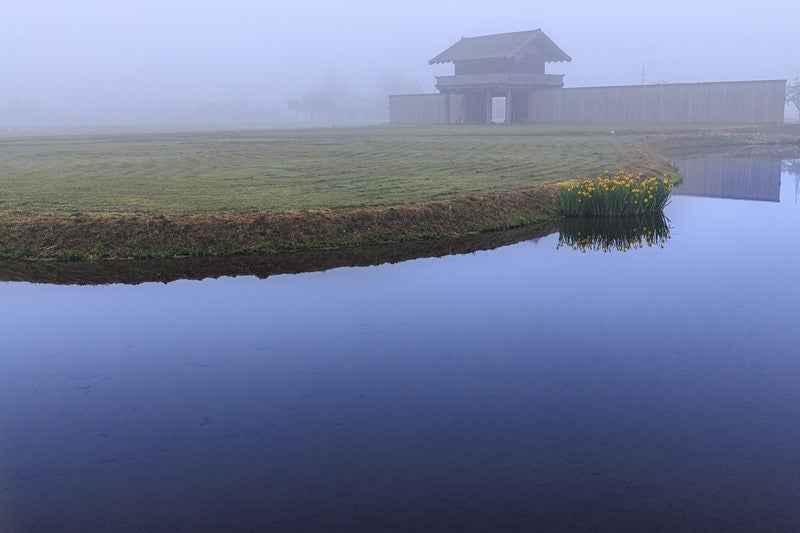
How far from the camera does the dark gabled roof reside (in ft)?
254

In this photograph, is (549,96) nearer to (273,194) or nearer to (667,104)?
(667,104)

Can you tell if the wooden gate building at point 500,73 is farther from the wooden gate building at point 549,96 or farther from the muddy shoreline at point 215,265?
the muddy shoreline at point 215,265

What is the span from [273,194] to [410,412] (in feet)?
55.5

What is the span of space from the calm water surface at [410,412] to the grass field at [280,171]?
26.9ft

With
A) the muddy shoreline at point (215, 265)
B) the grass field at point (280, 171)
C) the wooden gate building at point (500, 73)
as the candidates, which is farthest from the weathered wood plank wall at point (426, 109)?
the muddy shoreline at point (215, 265)

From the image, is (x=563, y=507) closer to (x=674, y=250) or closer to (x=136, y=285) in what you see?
(x=136, y=285)

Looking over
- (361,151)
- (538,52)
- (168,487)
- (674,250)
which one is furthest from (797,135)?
(168,487)

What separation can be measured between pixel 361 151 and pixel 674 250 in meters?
28.0

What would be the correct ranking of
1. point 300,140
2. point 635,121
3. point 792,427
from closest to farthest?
point 792,427 → point 300,140 → point 635,121

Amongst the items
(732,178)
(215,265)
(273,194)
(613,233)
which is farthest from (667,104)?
(215,265)

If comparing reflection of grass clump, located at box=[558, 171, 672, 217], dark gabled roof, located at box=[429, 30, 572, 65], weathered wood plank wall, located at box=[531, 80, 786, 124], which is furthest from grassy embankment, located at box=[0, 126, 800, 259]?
dark gabled roof, located at box=[429, 30, 572, 65]

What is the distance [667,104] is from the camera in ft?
239

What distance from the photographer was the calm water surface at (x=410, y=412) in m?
7.72

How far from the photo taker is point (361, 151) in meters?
46.1
